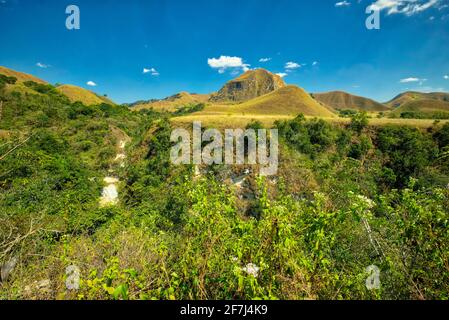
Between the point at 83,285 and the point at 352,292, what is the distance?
135 inches

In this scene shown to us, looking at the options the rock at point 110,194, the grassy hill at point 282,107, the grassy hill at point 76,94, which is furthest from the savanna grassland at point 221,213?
the grassy hill at point 282,107

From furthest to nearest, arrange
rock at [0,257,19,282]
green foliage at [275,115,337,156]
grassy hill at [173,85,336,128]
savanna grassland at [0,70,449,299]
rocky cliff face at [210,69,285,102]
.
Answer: rocky cliff face at [210,69,285,102] < grassy hill at [173,85,336,128] < green foliage at [275,115,337,156] < rock at [0,257,19,282] < savanna grassland at [0,70,449,299]

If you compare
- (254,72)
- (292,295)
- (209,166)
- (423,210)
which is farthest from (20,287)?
(254,72)

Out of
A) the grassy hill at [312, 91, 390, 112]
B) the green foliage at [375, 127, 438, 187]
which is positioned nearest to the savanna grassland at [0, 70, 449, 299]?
the green foliage at [375, 127, 438, 187]

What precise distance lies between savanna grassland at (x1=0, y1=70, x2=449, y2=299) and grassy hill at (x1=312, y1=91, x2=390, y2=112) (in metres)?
140

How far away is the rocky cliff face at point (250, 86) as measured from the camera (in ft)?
461

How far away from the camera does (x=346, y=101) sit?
562 feet

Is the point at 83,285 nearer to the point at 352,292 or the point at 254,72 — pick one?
the point at 352,292

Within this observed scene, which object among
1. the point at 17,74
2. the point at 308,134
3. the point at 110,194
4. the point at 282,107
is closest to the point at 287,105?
the point at 282,107

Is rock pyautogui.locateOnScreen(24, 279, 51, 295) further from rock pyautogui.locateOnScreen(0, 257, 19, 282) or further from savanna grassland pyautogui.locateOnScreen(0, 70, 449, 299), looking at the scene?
rock pyautogui.locateOnScreen(0, 257, 19, 282)

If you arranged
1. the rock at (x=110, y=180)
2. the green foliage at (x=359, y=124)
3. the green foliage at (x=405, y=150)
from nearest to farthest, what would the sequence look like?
the green foliage at (x=405, y=150), the rock at (x=110, y=180), the green foliage at (x=359, y=124)

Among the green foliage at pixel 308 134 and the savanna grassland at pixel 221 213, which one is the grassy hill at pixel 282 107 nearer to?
the savanna grassland at pixel 221 213

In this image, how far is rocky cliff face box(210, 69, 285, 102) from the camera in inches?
5527

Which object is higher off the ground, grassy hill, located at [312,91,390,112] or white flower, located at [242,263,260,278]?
grassy hill, located at [312,91,390,112]
